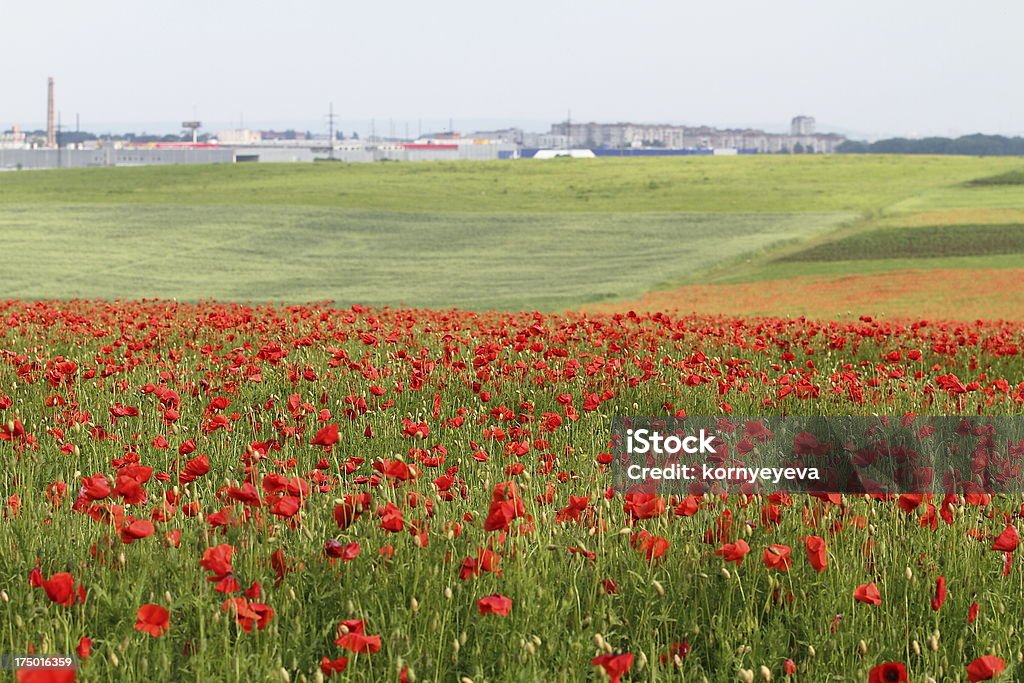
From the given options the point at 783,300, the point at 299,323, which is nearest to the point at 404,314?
the point at 299,323

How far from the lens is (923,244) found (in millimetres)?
37719

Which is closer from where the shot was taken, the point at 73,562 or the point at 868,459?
the point at 73,562

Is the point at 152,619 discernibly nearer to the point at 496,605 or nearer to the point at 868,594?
the point at 496,605

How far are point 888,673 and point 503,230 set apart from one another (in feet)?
155

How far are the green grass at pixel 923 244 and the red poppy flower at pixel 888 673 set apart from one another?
34294mm

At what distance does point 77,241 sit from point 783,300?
2967cm

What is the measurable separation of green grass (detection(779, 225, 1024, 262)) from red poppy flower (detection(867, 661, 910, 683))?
3429 centimetres

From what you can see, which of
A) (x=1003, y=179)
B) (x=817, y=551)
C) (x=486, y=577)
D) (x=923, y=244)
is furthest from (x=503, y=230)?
(x=817, y=551)

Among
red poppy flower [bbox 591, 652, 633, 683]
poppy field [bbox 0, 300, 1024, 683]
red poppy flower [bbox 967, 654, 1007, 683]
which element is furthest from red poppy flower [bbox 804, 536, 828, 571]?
red poppy flower [bbox 591, 652, 633, 683]

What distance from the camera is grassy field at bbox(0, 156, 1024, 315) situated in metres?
35.6

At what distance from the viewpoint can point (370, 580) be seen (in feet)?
12.3

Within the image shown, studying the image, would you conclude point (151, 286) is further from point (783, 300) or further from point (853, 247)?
point (853, 247)

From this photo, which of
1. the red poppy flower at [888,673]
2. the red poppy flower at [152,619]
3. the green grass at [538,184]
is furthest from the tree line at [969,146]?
the red poppy flower at [152,619]

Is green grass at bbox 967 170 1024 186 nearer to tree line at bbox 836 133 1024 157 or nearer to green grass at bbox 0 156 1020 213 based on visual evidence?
green grass at bbox 0 156 1020 213
